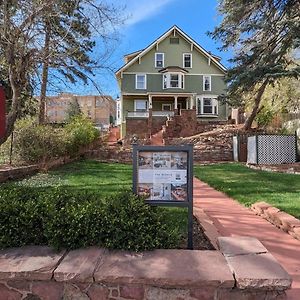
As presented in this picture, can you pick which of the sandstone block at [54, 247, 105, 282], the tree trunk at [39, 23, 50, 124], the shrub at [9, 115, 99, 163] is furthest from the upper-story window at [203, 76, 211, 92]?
the sandstone block at [54, 247, 105, 282]

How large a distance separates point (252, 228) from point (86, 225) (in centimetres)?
293

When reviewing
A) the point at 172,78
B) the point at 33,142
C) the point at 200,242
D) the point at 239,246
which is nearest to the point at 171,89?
the point at 172,78

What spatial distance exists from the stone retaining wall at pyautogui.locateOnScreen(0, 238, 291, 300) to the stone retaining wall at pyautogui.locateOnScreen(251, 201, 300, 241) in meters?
1.89

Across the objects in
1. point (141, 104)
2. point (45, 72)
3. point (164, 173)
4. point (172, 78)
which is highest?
point (172, 78)

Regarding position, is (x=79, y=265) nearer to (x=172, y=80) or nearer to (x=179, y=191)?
(x=179, y=191)

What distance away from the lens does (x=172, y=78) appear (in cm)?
3325

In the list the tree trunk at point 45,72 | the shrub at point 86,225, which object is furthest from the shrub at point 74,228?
the tree trunk at point 45,72

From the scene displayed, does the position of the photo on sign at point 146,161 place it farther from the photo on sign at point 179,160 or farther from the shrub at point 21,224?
the shrub at point 21,224

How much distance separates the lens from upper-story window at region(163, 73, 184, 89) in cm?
3312

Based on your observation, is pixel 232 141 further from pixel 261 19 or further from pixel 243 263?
pixel 243 263

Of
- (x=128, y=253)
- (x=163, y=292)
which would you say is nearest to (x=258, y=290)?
(x=163, y=292)

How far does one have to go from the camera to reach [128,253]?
3.21 meters

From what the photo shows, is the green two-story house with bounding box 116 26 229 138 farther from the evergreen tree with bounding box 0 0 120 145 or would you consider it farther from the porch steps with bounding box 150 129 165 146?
the evergreen tree with bounding box 0 0 120 145

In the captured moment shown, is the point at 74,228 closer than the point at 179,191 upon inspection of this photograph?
Yes
